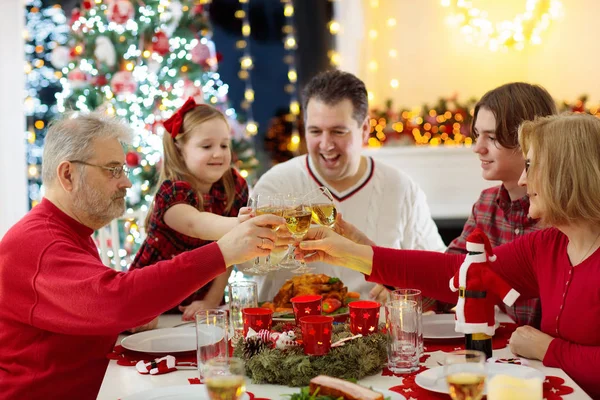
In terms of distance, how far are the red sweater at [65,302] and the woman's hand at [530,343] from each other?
78 centimetres

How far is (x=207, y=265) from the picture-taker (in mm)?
1934

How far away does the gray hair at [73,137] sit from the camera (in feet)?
6.94

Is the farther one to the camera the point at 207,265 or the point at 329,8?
the point at 329,8

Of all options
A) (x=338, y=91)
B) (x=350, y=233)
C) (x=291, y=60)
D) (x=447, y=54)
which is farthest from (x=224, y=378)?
(x=447, y=54)

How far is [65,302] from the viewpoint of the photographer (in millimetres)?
1860

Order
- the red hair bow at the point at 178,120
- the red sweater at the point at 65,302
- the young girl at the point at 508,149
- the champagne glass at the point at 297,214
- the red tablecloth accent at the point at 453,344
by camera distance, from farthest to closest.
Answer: the red hair bow at the point at 178,120 < the young girl at the point at 508,149 < the champagne glass at the point at 297,214 < the red tablecloth accent at the point at 453,344 < the red sweater at the point at 65,302

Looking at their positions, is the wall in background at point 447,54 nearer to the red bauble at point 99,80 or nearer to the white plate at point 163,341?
the red bauble at point 99,80

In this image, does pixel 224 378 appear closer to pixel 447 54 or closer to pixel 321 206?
pixel 321 206

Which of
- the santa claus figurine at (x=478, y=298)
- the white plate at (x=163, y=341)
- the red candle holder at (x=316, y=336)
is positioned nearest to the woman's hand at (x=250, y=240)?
the white plate at (x=163, y=341)

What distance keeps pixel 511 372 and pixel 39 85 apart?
5.08 metres

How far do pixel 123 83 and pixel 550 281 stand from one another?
3585mm

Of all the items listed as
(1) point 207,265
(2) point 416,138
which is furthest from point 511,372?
(2) point 416,138

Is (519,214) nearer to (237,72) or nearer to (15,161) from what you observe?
(237,72)

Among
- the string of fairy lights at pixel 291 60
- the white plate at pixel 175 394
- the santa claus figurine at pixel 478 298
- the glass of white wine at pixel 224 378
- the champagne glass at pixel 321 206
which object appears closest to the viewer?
the glass of white wine at pixel 224 378
